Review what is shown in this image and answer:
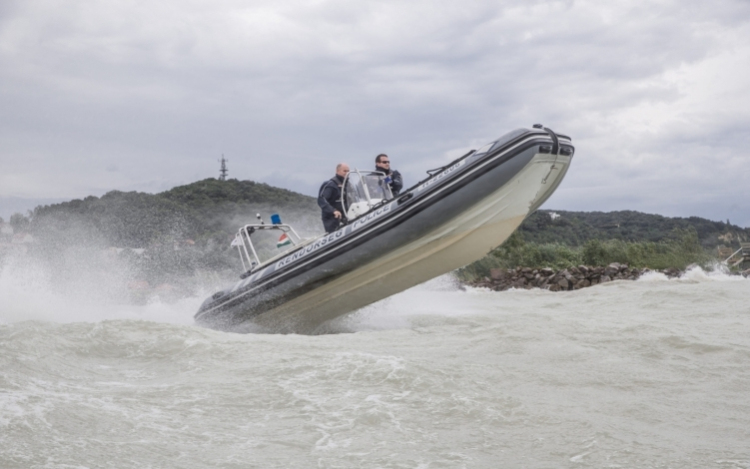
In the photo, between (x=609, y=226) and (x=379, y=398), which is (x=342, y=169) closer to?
(x=379, y=398)

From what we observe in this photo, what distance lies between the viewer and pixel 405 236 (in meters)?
5.66

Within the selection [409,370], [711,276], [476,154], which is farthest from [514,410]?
[711,276]

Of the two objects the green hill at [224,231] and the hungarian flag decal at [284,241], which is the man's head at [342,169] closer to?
the hungarian flag decal at [284,241]

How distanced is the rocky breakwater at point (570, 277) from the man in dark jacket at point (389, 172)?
17.5ft

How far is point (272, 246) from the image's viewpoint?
11.2m

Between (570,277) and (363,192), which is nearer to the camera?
(363,192)

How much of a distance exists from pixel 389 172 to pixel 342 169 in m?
0.51

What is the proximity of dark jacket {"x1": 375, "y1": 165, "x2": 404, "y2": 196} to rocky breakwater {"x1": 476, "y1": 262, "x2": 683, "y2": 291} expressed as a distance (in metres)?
5.33

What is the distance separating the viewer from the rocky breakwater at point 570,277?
11.1 metres

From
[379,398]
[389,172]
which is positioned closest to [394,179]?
[389,172]

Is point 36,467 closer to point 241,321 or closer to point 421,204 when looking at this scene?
point 421,204

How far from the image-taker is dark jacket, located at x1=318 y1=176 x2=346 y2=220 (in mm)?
6558

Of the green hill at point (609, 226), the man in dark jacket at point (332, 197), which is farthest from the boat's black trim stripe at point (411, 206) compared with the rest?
the green hill at point (609, 226)

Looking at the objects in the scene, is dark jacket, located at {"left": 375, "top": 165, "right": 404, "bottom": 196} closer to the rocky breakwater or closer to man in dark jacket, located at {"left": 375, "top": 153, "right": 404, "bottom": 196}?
man in dark jacket, located at {"left": 375, "top": 153, "right": 404, "bottom": 196}
